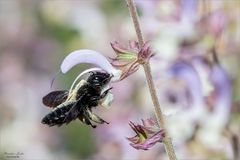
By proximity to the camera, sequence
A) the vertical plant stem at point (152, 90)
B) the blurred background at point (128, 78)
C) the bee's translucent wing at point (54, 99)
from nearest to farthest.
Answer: the vertical plant stem at point (152, 90) → the bee's translucent wing at point (54, 99) → the blurred background at point (128, 78)

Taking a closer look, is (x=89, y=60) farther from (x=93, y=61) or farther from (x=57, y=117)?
(x=57, y=117)

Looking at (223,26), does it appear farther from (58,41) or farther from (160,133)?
(58,41)

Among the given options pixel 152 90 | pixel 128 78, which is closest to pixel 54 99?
pixel 152 90

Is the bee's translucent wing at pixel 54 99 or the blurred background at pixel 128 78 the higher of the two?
the blurred background at pixel 128 78

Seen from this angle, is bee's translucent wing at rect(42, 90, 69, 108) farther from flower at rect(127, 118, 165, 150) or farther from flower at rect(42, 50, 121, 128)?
flower at rect(127, 118, 165, 150)

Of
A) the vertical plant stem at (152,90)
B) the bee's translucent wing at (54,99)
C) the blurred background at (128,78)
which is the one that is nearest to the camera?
the vertical plant stem at (152,90)

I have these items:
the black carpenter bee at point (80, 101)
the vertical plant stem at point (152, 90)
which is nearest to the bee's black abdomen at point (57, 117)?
the black carpenter bee at point (80, 101)

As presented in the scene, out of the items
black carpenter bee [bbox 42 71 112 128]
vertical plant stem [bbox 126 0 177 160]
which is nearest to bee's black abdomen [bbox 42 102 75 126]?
black carpenter bee [bbox 42 71 112 128]

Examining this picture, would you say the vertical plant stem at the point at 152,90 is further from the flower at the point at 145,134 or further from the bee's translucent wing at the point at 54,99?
the bee's translucent wing at the point at 54,99
